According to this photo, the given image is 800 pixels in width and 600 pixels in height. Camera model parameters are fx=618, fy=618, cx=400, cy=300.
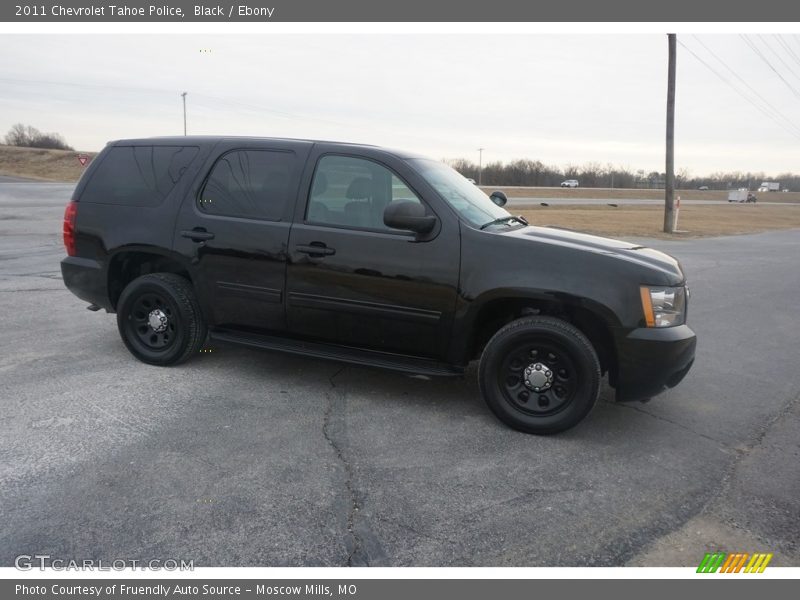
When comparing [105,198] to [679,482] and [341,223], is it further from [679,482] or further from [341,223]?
[679,482]

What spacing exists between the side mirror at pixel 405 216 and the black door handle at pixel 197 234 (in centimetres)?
155

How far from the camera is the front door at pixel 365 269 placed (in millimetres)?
4227

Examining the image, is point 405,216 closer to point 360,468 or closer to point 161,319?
point 360,468

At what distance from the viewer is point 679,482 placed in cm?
352

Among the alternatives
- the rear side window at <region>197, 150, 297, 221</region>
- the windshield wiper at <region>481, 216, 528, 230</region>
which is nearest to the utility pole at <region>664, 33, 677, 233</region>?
the windshield wiper at <region>481, 216, 528, 230</region>

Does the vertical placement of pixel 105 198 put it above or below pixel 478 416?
above

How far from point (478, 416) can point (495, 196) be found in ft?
8.69

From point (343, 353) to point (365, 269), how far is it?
2.20 ft

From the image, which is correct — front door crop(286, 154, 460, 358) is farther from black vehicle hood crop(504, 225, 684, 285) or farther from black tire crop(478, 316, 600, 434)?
→ black vehicle hood crop(504, 225, 684, 285)

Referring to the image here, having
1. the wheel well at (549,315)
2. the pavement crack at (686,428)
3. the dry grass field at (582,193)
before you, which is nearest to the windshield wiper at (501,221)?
the wheel well at (549,315)

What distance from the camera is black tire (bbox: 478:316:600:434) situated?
3.95 meters

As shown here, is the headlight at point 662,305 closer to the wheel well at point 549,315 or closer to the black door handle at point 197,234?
the wheel well at point 549,315

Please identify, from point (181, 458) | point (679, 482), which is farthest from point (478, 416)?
point (181, 458)

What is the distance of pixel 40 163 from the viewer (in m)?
68.4
